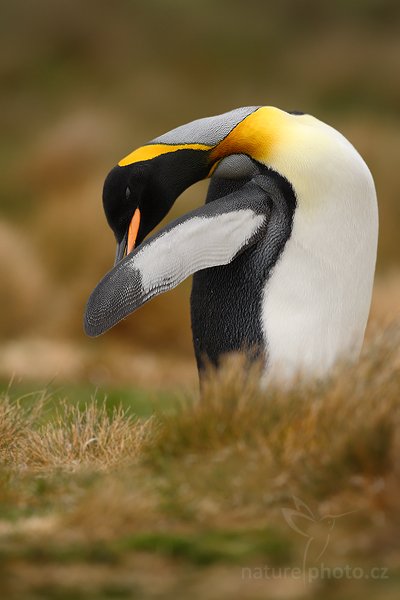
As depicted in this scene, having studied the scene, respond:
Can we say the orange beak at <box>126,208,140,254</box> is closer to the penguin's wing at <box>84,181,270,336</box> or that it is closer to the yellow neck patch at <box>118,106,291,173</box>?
the yellow neck patch at <box>118,106,291,173</box>

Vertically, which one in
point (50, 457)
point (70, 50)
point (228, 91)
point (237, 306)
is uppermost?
point (70, 50)

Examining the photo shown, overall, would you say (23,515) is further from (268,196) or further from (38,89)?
(38,89)

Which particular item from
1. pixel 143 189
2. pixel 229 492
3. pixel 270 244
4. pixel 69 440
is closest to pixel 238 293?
pixel 270 244

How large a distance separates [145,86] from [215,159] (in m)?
28.8

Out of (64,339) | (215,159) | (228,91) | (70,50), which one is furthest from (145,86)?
(215,159)

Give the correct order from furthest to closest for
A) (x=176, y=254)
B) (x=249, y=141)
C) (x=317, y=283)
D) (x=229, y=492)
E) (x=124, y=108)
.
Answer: (x=124, y=108) < (x=249, y=141) < (x=317, y=283) < (x=176, y=254) < (x=229, y=492)

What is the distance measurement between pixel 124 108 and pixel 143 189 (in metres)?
24.0

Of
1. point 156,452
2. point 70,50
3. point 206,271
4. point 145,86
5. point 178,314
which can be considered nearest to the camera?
point 156,452

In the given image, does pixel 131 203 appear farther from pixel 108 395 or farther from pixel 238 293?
pixel 108 395

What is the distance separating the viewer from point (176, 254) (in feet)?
12.7

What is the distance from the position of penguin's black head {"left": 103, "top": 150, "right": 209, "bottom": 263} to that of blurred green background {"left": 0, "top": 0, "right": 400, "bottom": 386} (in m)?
6.63

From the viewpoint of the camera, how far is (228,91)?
3275cm

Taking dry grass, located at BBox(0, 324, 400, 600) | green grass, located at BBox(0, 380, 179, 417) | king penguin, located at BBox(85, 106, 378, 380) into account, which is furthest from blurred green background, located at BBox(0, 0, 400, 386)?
dry grass, located at BBox(0, 324, 400, 600)

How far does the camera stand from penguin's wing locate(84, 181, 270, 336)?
3848 millimetres
